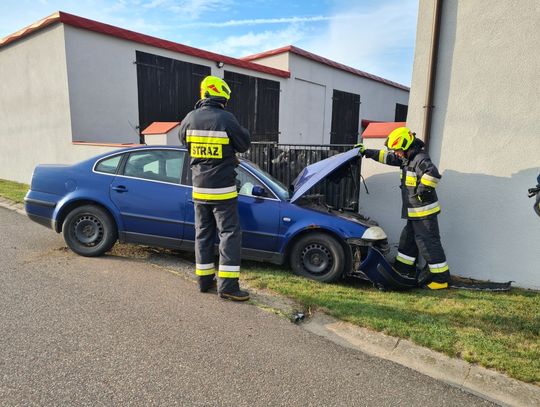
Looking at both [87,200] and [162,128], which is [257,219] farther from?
[162,128]

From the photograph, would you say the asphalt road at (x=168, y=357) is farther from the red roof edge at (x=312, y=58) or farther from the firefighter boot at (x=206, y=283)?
the red roof edge at (x=312, y=58)

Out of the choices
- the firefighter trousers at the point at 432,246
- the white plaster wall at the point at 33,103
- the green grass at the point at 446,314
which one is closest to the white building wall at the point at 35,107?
the white plaster wall at the point at 33,103

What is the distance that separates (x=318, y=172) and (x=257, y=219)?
3.23 ft

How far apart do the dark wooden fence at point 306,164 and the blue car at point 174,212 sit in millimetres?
1136

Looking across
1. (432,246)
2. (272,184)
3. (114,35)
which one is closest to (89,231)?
(272,184)

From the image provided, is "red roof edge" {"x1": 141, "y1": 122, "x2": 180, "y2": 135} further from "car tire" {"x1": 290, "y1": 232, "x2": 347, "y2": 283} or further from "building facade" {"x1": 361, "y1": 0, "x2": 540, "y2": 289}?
"building facade" {"x1": 361, "y1": 0, "x2": 540, "y2": 289}

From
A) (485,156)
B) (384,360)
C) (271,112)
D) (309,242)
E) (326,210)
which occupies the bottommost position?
(384,360)

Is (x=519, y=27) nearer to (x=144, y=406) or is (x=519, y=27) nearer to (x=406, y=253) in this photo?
(x=406, y=253)

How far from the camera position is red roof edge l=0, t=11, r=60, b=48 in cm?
896

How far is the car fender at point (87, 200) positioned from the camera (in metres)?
4.80

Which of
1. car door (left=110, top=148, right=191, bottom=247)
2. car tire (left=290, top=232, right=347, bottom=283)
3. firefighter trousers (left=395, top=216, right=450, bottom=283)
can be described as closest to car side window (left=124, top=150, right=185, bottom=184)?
car door (left=110, top=148, right=191, bottom=247)

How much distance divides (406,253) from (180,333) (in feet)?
10.7

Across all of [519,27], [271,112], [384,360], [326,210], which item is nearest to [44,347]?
[384,360]

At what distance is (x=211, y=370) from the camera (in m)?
2.64
